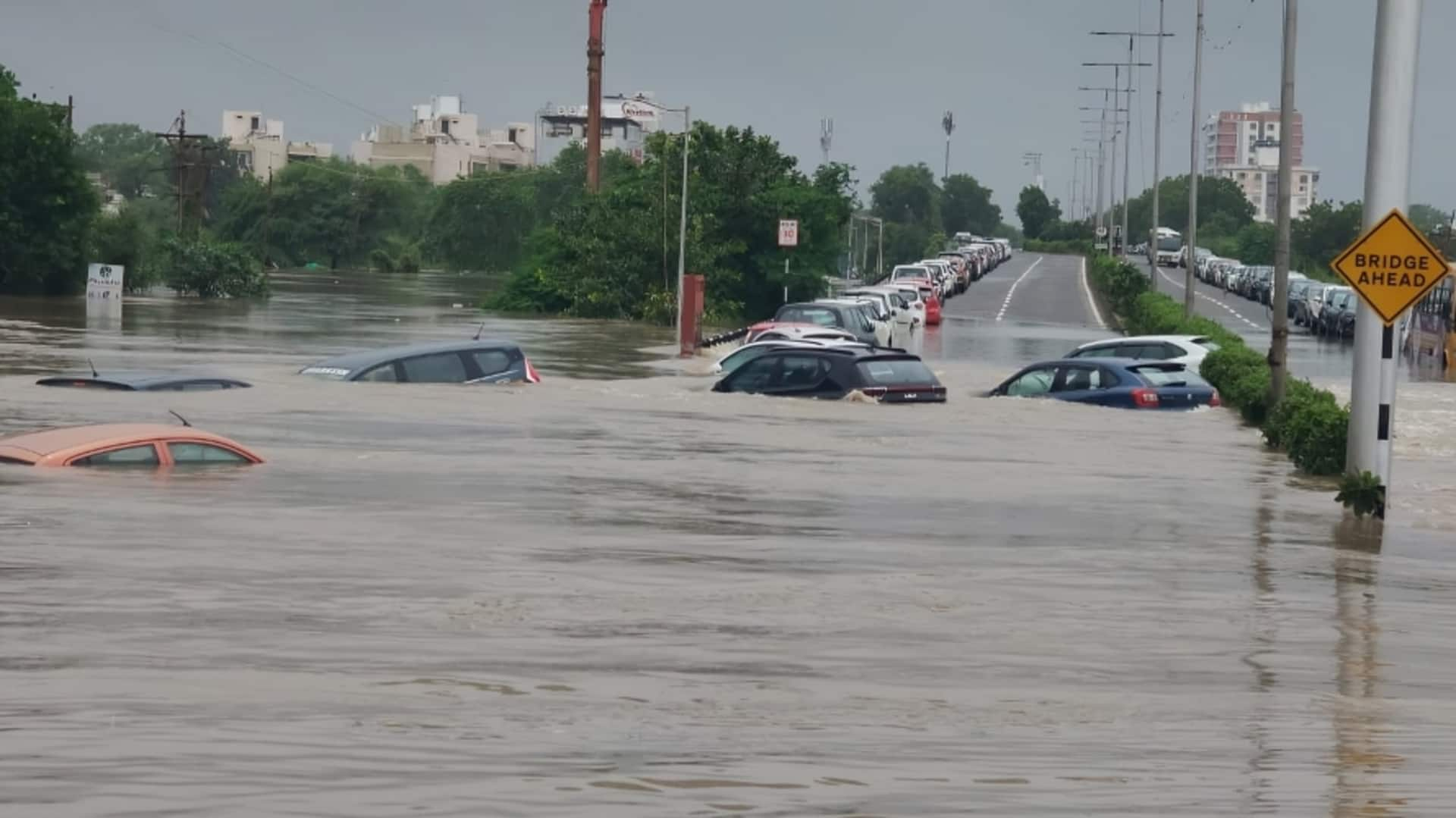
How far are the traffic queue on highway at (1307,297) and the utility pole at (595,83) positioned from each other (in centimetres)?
2146

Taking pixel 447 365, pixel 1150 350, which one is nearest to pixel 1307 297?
pixel 1150 350

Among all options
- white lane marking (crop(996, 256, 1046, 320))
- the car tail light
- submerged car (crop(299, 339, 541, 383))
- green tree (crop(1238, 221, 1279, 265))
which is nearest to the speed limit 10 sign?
white lane marking (crop(996, 256, 1046, 320))

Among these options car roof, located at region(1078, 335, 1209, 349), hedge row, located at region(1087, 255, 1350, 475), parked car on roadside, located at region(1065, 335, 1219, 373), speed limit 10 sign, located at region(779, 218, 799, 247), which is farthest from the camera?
speed limit 10 sign, located at region(779, 218, 799, 247)

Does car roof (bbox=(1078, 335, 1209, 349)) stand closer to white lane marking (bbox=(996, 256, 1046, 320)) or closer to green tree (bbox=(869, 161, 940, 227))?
white lane marking (bbox=(996, 256, 1046, 320))

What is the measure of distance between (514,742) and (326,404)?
1936 cm

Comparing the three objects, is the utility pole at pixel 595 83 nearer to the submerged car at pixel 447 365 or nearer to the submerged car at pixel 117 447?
the submerged car at pixel 447 365

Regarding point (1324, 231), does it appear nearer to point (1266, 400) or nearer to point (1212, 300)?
point (1212, 300)

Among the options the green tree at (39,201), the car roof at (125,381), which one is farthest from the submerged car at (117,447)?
the green tree at (39,201)

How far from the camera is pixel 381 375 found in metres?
29.7

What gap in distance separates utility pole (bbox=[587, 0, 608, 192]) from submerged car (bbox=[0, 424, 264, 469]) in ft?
196

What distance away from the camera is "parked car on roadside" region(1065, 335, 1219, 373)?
115ft

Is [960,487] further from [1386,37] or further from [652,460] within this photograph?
[1386,37]

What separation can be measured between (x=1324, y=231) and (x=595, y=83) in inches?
2671

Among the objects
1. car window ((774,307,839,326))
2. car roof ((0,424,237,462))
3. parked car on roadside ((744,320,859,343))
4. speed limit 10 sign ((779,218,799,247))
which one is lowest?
car roof ((0,424,237,462))
